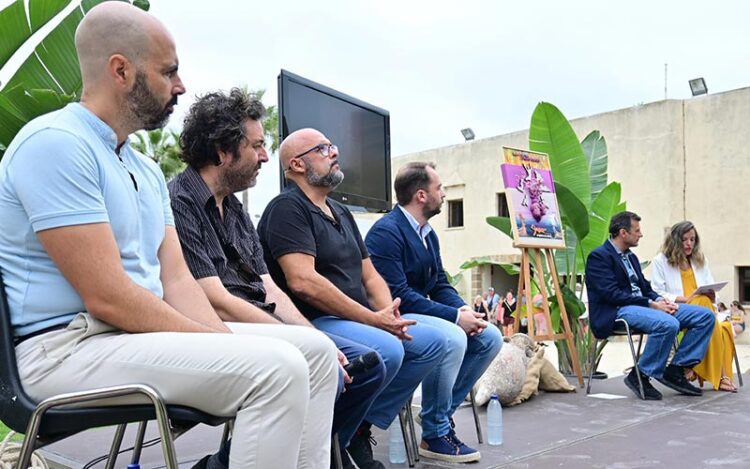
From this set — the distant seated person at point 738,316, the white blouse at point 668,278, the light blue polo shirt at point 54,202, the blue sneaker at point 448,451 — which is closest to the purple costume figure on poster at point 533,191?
the white blouse at point 668,278

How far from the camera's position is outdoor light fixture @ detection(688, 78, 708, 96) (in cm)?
1744

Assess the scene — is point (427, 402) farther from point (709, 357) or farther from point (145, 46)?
point (709, 357)

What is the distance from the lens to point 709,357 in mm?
5684

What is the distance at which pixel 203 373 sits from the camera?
1.52 m

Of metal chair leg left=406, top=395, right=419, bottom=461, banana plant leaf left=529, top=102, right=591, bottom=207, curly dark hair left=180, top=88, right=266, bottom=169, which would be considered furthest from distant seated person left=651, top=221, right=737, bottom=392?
curly dark hair left=180, top=88, right=266, bottom=169

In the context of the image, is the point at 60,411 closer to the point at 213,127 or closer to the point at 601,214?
the point at 213,127

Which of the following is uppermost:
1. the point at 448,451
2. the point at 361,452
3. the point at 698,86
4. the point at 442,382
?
the point at 698,86

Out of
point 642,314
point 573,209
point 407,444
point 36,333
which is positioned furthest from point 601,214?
point 36,333

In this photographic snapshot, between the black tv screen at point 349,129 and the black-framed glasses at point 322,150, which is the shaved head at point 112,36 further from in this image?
the black tv screen at point 349,129

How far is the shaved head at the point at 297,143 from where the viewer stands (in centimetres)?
319

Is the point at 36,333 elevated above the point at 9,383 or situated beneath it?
elevated above

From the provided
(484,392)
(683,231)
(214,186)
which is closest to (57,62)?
(214,186)

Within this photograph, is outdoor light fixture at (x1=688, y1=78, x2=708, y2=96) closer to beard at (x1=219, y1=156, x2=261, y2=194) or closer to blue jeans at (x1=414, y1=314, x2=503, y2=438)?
blue jeans at (x1=414, y1=314, x2=503, y2=438)

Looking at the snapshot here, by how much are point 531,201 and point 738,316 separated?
11467mm
